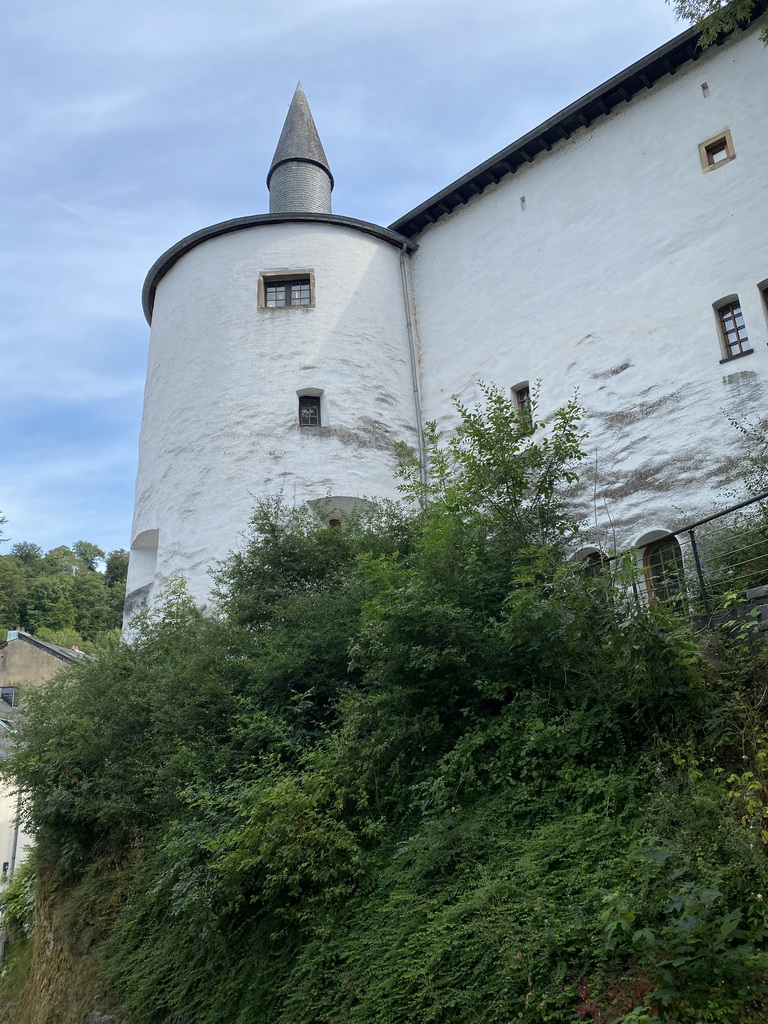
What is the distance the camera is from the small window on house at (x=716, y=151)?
14.2 metres

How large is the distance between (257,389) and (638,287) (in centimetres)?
719

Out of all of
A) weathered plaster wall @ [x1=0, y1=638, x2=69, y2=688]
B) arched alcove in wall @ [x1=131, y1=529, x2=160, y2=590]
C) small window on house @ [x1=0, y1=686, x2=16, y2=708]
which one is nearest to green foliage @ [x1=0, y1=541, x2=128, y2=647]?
weathered plaster wall @ [x1=0, y1=638, x2=69, y2=688]

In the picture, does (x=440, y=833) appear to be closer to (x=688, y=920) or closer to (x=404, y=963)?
(x=404, y=963)

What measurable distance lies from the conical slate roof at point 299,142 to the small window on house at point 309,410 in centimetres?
802

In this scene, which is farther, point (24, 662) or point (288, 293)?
point (24, 662)

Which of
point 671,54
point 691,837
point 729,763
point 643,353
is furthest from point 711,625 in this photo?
point 671,54

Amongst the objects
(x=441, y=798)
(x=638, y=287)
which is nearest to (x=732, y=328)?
(x=638, y=287)

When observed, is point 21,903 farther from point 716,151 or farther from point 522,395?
point 716,151

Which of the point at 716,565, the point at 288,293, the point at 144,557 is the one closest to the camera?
the point at 716,565

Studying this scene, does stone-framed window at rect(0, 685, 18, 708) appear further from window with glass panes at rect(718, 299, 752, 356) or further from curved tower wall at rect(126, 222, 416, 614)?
window with glass panes at rect(718, 299, 752, 356)

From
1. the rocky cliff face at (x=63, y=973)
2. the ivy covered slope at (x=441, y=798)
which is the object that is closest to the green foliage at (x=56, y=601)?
the rocky cliff face at (x=63, y=973)

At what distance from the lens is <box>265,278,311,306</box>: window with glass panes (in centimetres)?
1836

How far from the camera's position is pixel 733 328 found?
13.3 meters

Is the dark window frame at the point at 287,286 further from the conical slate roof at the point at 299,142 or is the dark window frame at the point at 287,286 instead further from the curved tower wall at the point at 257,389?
the conical slate roof at the point at 299,142
